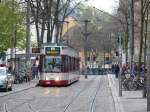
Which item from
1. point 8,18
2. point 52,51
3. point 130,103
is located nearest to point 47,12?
point 8,18

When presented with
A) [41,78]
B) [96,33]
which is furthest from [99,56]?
[41,78]

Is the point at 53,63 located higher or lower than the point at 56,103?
higher

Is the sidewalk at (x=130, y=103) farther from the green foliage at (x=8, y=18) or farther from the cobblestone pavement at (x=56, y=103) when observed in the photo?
the green foliage at (x=8, y=18)

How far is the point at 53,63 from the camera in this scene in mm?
46344

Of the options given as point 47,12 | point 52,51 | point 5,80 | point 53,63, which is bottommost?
point 5,80

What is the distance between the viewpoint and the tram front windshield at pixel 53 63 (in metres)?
46.2

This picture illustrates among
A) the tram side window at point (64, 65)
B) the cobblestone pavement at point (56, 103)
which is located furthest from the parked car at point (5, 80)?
the tram side window at point (64, 65)

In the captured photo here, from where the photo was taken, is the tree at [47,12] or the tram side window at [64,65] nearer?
the tram side window at [64,65]

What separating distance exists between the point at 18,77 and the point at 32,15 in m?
9.20

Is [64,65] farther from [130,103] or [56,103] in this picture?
[130,103]

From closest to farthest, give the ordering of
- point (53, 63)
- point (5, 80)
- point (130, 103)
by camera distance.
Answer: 1. point (130, 103)
2. point (5, 80)
3. point (53, 63)

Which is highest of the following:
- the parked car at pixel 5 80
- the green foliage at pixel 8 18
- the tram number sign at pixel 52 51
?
the green foliage at pixel 8 18

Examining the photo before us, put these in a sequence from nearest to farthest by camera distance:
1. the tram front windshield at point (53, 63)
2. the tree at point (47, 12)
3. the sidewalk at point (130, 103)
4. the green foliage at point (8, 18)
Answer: the sidewalk at point (130, 103), the tram front windshield at point (53, 63), the green foliage at point (8, 18), the tree at point (47, 12)

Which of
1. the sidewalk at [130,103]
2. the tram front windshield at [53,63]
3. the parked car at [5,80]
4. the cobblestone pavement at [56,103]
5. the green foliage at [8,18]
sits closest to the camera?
the sidewalk at [130,103]
